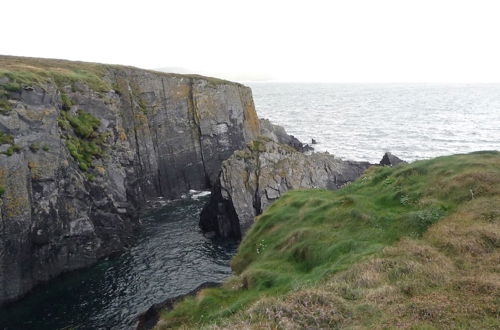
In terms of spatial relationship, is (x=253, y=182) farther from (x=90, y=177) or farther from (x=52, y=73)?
(x=52, y=73)

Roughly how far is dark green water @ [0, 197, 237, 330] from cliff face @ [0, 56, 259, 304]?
7.01 feet

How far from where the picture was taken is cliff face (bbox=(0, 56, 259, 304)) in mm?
35688

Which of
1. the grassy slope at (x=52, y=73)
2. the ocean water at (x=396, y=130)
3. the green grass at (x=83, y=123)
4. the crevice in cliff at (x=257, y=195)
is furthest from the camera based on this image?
the ocean water at (x=396, y=130)

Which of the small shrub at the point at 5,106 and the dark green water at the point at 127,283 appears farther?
the small shrub at the point at 5,106

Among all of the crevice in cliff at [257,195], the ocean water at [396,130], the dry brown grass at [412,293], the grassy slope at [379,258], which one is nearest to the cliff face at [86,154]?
the crevice in cliff at [257,195]

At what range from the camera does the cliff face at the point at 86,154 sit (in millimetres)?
35688

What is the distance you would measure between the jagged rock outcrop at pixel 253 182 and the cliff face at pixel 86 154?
10.8 meters

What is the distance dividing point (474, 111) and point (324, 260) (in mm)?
154138

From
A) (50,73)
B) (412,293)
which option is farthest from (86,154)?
(412,293)

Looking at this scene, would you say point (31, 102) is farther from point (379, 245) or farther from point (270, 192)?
point (379, 245)

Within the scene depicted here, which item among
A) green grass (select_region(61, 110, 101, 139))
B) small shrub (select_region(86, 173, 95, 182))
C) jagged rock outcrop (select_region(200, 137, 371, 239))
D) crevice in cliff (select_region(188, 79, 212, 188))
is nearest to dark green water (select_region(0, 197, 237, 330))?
jagged rock outcrop (select_region(200, 137, 371, 239))

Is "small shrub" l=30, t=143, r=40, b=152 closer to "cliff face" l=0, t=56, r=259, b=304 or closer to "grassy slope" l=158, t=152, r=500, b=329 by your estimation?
"cliff face" l=0, t=56, r=259, b=304

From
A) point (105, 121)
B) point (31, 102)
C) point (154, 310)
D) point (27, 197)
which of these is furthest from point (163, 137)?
point (154, 310)

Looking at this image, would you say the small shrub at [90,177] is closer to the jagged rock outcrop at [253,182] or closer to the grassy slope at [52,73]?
the grassy slope at [52,73]
